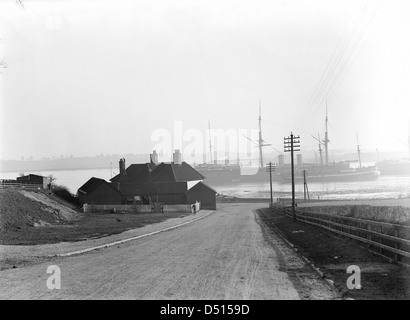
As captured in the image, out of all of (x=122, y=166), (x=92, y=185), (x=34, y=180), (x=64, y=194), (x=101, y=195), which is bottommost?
(x=101, y=195)

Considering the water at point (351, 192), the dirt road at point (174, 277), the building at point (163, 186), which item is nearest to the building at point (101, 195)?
the building at point (163, 186)

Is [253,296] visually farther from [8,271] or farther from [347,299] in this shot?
[8,271]

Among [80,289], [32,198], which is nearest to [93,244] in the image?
[80,289]

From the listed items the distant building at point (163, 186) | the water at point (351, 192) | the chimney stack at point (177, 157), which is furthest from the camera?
the water at point (351, 192)

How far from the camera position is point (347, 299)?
25.6 ft

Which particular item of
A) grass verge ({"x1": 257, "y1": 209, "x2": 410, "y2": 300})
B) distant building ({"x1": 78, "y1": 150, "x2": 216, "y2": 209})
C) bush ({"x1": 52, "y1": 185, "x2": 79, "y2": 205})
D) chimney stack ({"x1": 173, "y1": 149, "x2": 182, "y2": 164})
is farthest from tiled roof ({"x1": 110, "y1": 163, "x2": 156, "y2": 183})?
grass verge ({"x1": 257, "y1": 209, "x2": 410, "y2": 300})

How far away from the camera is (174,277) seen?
10289 millimetres

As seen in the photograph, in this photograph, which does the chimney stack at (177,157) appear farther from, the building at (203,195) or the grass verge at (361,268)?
the grass verge at (361,268)

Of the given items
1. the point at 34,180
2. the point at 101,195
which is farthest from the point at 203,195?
the point at 34,180

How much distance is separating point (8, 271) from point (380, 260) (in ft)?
35.0

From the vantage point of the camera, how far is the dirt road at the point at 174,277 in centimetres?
845

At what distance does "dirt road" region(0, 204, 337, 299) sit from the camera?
8453 mm

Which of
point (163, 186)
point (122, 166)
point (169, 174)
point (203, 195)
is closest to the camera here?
point (163, 186)

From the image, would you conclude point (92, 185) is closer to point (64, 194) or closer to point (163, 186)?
point (64, 194)
